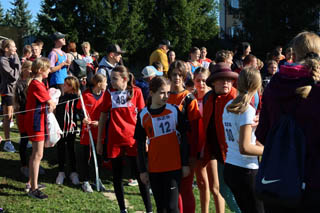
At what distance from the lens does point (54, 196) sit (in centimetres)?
575

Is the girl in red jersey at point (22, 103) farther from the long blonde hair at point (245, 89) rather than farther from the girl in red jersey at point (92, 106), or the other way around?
the long blonde hair at point (245, 89)

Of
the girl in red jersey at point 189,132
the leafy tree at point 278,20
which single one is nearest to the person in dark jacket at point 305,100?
the girl in red jersey at point 189,132

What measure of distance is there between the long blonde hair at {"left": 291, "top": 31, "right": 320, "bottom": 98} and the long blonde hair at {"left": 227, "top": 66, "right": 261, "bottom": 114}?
80 cm

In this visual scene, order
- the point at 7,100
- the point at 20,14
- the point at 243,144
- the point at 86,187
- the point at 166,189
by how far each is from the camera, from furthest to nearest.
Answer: the point at 20,14 < the point at 7,100 < the point at 86,187 < the point at 166,189 < the point at 243,144

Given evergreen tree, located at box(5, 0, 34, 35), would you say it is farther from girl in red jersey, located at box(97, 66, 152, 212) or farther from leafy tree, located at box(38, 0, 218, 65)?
girl in red jersey, located at box(97, 66, 152, 212)

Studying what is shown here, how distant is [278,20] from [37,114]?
2529cm

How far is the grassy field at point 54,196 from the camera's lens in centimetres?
529

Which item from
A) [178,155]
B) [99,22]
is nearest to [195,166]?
[178,155]

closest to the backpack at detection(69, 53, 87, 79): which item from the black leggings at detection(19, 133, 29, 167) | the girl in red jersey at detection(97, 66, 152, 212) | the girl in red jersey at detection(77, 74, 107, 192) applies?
the girl in red jersey at detection(77, 74, 107, 192)

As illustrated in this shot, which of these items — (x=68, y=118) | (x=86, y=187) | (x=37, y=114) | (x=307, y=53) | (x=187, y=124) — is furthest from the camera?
(x=68, y=118)

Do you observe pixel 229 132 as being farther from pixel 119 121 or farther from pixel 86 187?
pixel 86 187

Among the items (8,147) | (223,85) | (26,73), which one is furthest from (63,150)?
(223,85)

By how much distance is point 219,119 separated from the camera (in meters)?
4.11

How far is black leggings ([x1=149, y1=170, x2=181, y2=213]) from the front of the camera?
3.84 m
